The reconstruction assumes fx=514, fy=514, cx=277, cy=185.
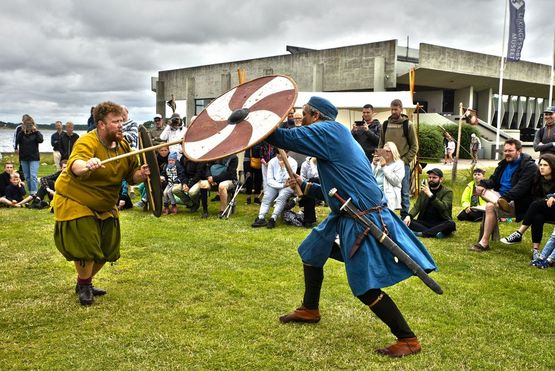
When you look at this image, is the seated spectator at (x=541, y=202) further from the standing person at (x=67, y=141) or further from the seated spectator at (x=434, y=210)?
the standing person at (x=67, y=141)

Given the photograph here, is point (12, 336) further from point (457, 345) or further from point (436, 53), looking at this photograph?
point (436, 53)

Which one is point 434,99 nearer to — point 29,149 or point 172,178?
point 172,178

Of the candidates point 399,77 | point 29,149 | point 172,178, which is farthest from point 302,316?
point 399,77

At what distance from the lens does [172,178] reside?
1023cm

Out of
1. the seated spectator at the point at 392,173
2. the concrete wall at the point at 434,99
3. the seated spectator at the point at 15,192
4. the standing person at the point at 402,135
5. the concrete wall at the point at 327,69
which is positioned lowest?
the seated spectator at the point at 15,192

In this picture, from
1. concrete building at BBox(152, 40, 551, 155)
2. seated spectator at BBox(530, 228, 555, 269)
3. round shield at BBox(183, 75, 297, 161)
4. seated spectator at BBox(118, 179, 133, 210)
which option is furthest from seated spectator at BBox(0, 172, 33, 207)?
concrete building at BBox(152, 40, 551, 155)

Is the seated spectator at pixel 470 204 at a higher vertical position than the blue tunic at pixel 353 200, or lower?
lower

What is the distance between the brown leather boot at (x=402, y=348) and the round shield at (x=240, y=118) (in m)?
1.77

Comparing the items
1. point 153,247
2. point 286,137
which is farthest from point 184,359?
point 153,247

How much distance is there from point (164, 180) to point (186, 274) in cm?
497

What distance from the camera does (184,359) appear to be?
3.65 meters

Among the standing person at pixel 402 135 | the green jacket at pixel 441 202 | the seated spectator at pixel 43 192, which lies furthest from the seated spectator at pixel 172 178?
the green jacket at pixel 441 202

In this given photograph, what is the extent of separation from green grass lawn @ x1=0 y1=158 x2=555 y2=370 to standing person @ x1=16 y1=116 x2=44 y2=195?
532 centimetres

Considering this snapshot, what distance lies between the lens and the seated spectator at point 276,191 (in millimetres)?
8867
